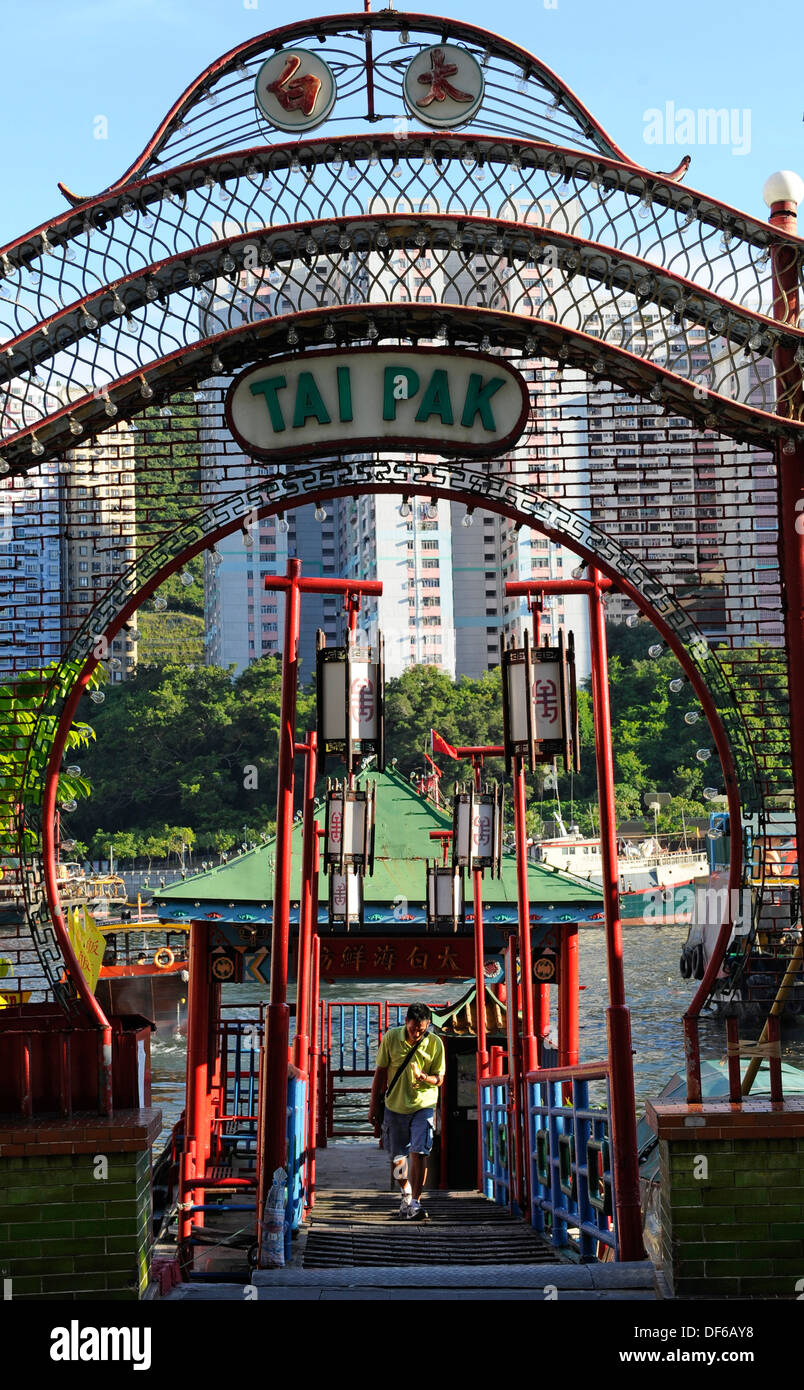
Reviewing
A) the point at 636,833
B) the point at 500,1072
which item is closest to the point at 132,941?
the point at 636,833

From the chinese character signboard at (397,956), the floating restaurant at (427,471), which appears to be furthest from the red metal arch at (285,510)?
the chinese character signboard at (397,956)

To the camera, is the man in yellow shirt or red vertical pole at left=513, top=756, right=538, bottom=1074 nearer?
the man in yellow shirt

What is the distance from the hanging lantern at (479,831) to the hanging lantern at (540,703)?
21.3ft

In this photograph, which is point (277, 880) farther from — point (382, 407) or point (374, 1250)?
point (382, 407)

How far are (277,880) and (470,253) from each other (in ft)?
12.2

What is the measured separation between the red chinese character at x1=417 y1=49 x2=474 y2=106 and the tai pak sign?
1.45 meters

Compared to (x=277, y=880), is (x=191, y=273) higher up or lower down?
higher up

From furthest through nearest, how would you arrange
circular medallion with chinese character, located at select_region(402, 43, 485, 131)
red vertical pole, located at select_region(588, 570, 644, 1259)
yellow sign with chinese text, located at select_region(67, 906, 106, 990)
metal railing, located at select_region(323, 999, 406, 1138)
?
1. metal railing, located at select_region(323, 999, 406, 1138)
2. circular medallion with chinese character, located at select_region(402, 43, 485, 131)
3. yellow sign with chinese text, located at select_region(67, 906, 106, 990)
4. red vertical pole, located at select_region(588, 570, 644, 1259)

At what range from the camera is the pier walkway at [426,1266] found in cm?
644

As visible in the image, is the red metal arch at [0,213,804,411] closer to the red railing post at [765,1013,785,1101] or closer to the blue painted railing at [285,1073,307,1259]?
the red railing post at [765,1013,785,1101]

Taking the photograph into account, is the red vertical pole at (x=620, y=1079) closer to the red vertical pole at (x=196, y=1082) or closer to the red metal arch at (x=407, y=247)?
the red metal arch at (x=407, y=247)

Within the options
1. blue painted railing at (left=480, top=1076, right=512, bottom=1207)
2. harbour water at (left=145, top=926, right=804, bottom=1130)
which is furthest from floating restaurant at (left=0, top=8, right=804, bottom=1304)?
harbour water at (left=145, top=926, right=804, bottom=1130)

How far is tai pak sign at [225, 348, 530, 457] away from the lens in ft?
25.2

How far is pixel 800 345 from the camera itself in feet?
24.8
